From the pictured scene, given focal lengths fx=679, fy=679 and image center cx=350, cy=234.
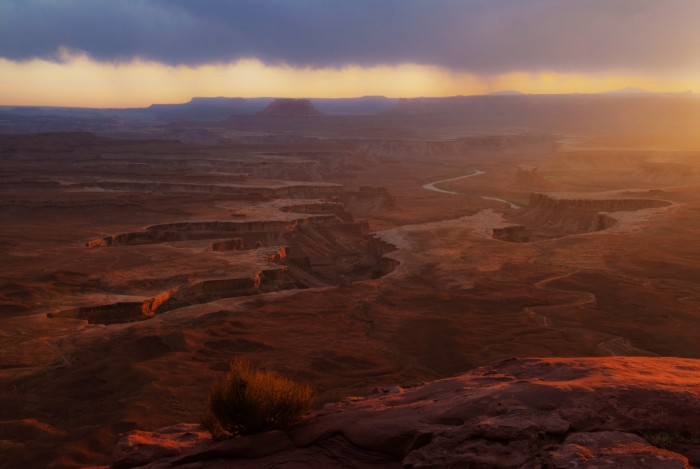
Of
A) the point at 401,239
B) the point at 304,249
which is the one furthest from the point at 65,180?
the point at 401,239

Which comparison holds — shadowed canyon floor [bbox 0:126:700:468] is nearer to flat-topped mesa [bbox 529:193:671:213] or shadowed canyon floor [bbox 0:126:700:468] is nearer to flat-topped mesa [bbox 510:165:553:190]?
flat-topped mesa [bbox 529:193:671:213]

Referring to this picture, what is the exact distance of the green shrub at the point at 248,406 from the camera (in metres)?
11.1

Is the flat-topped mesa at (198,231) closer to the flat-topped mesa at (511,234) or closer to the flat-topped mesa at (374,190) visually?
the flat-topped mesa at (511,234)

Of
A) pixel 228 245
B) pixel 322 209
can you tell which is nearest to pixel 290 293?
pixel 228 245

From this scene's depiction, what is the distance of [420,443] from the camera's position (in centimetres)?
981

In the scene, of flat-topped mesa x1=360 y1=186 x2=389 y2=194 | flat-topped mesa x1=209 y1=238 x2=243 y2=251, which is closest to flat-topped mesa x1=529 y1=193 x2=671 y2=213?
flat-topped mesa x1=360 y1=186 x2=389 y2=194

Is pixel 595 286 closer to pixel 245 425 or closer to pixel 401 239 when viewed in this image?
pixel 401 239

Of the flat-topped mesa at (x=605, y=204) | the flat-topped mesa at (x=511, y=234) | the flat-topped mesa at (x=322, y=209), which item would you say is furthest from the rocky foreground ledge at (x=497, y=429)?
the flat-topped mesa at (x=605, y=204)

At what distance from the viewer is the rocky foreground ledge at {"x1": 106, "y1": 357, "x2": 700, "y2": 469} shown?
8.76 m

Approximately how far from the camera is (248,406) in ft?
36.2

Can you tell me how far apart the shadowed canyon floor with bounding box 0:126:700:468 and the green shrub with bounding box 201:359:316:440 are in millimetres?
4570

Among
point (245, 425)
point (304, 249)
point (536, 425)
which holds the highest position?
point (536, 425)

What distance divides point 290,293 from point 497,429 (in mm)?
26905

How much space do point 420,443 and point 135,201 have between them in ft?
203
